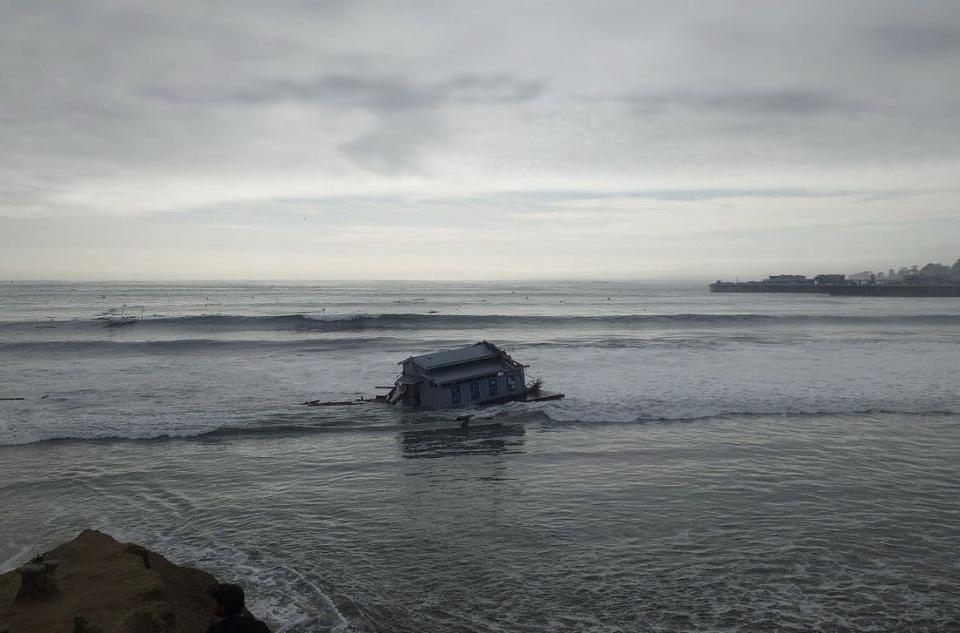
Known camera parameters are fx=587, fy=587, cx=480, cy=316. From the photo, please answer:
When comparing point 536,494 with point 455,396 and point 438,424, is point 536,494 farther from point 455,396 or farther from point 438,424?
point 455,396

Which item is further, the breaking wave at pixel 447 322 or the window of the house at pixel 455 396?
Result: the breaking wave at pixel 447 322

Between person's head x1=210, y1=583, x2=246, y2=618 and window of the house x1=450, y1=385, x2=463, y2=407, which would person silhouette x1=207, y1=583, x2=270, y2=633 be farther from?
window of the house x1=450, y1=385, x2=463, y2=407

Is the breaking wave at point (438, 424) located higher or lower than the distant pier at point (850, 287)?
lower

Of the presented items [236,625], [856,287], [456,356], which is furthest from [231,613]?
[856,287]

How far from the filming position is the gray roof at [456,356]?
83.3 ft

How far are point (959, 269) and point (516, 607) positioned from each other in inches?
9037

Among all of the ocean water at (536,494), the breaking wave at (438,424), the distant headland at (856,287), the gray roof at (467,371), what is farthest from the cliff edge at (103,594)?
the distant headland at (856,287)

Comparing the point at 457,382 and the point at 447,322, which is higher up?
the point at 447,322

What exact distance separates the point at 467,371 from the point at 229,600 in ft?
65.0

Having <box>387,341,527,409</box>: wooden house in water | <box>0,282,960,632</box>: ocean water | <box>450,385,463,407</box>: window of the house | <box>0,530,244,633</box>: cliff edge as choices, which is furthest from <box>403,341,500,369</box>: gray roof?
<box>0,530,244,633</box>: cliff edge

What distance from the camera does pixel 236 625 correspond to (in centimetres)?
569

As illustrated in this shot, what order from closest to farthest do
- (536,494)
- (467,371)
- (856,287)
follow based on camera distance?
(536,494)
(467,371)
(856,287)

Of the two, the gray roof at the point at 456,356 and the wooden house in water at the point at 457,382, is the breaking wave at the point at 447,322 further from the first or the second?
the wooden house in water at the point at 457,382

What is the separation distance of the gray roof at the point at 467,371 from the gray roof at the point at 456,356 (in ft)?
0.83
